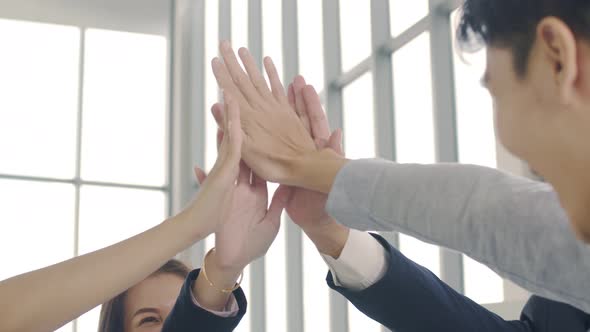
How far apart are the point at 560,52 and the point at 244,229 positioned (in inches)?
50.9

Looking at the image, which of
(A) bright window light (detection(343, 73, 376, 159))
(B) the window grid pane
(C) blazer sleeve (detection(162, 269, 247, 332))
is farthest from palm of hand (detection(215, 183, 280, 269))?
(B) the window grid pane

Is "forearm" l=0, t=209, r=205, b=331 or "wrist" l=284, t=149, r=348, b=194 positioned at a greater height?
"wrist" l=284, t=149, r=348, b=194

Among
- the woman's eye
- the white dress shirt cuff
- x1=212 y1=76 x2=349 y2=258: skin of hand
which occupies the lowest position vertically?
the woman's eye

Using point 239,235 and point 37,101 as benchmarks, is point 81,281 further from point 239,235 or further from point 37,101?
point 37,101

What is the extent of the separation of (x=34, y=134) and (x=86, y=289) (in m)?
7.54

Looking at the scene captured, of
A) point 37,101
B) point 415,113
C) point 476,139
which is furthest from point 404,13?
point 37,101

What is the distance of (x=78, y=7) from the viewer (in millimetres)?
9469

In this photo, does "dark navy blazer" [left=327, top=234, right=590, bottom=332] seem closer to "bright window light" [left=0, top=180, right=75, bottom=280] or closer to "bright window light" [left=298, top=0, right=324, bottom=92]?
"bright window light" [left=298, top=0, right=324, bottom=92]

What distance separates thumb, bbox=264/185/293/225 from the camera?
6.07ft

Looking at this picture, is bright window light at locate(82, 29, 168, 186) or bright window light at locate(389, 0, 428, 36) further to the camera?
bright window light at locate(82, 29, 168, 186)

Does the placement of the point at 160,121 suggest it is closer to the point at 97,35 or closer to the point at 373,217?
the point at 97,35

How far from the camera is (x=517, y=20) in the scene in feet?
2.62

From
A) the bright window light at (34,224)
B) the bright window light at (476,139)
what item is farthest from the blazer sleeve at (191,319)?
the bright window light at (34,224)

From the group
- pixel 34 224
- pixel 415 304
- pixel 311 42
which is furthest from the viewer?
pixel 34 224
